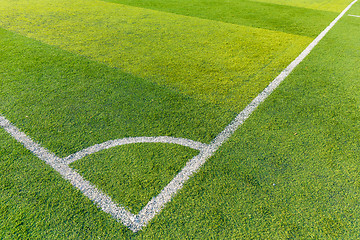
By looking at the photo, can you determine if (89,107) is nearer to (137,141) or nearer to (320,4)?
(137,141)

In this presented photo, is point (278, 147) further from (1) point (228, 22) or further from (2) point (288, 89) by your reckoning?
(1) point (228, 22)

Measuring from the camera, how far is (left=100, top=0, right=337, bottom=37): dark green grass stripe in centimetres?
737

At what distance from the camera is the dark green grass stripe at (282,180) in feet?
7.01

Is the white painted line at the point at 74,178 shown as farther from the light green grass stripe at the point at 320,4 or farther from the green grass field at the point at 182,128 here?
the light green grass stripe at the point at 320,4

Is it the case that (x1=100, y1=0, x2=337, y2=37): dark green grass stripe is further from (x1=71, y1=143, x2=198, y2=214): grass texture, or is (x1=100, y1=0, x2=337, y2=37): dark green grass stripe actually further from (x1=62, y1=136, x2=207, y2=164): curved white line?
(x1=71, y1=143, x2=198, y2=214): grass texture

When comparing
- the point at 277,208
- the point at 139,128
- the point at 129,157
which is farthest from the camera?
the point at 139,128

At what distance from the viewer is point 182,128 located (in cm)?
318

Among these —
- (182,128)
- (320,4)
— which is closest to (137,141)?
(182,128)

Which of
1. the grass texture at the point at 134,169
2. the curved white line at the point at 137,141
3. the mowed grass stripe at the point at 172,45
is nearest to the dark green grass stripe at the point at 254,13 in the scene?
the mowed grass stripe at the point at 172,45

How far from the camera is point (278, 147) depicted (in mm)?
2955

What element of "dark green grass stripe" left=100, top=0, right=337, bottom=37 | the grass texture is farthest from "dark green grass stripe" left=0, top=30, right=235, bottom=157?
"dark green grass stripe" left=100, top=0, right=337, bottom=37

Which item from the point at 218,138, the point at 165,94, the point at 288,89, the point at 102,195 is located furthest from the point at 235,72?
the point at 102,195

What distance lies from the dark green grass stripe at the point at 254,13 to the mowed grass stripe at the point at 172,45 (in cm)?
66

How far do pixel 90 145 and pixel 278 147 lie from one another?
7.25ft
